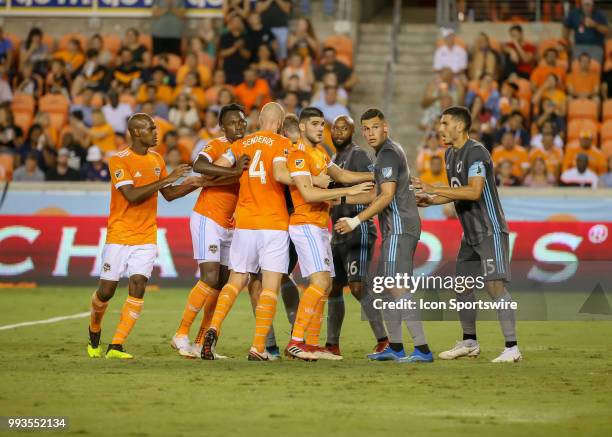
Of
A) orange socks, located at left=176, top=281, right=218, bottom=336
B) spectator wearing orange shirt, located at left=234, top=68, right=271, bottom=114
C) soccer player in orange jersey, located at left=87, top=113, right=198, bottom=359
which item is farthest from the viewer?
spectator wearing orange shirt, located at left=234, top=68, right=271, bottom=114

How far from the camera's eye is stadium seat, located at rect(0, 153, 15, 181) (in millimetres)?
22344

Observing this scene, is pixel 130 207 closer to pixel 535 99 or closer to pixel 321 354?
pixel 321 354

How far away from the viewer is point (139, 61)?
24109 millimetres

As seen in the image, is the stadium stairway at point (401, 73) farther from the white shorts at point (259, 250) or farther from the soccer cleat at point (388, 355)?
the white shorts at point (259, 250)

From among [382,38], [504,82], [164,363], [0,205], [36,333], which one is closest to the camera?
[164,363]

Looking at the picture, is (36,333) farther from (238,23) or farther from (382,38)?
(382,38)

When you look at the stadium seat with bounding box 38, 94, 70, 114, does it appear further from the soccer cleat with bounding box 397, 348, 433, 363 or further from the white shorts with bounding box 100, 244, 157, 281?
the soccer cleat with bounding box 397, 348, 433, 363

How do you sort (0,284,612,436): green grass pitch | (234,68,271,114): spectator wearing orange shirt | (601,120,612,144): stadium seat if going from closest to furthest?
(0,284,612,436): green grass pitch, (601,120,612,144): stadium seat, (234,68,271,114): spectator wearing orange shirt

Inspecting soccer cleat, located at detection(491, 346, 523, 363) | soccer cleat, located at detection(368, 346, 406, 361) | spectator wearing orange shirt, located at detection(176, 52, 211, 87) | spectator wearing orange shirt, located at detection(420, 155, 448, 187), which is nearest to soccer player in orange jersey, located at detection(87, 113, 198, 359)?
soccer cleat, located at detection(368, 346, 406, 361)

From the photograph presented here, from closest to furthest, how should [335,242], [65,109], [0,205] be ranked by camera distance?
[335,242]
[0,205]
[65,109]

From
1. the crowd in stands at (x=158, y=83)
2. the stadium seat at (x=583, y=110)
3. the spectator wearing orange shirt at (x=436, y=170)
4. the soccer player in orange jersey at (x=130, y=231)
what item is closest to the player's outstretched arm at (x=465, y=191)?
the soccer player in orange jersey at (x=130, y=231)

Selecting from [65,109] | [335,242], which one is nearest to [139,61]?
[65,109]

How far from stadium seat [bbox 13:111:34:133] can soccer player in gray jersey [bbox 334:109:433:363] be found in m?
14.1

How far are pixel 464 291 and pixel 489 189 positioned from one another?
1.02m
